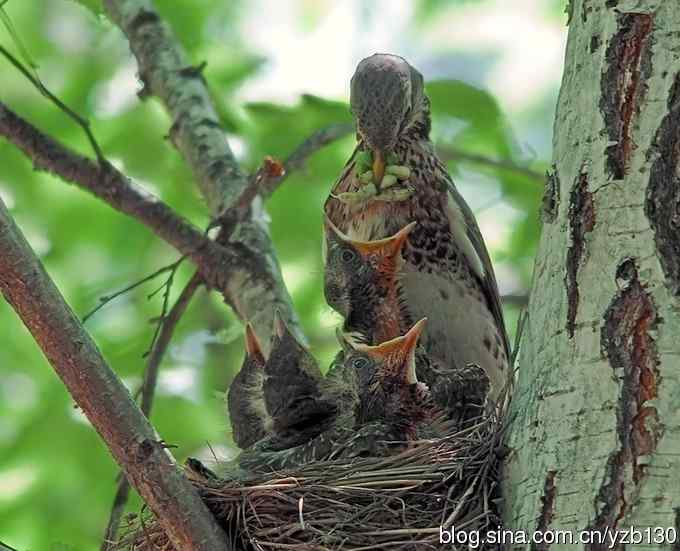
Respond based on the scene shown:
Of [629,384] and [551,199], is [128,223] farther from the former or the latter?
[629,384]

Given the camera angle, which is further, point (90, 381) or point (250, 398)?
point (250, 398)

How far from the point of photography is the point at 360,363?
3.58m

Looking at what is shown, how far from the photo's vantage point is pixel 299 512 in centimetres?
289

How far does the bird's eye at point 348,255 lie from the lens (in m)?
3.95

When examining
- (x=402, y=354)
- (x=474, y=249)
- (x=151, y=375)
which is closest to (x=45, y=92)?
(x=151, y=375)

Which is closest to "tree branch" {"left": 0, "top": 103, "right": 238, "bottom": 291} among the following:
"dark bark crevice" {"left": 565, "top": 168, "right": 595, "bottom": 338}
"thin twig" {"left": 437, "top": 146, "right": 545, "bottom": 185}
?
"thin twig" {"left": 437, "top": 146, "right": 545, "bottom": 185}

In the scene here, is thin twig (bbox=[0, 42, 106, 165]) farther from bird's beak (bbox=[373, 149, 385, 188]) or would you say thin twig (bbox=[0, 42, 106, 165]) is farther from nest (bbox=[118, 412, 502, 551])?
nest (bbox=[118, 412, 502, 551])

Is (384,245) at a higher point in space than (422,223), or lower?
lower

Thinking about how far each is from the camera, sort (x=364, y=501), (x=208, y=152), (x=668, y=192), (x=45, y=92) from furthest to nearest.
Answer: (x=208, y=152) → (x=45, y=92) → (x=364, y=501) → (x=668, y=192)

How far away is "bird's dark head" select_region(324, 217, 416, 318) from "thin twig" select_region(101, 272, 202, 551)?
63cm

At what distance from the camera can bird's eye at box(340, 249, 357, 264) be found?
3.95 metres

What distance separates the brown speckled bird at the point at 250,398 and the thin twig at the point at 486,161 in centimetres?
155

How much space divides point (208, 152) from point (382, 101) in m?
0.75

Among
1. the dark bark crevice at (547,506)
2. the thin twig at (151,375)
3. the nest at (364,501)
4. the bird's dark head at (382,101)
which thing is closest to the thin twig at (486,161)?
the bird's dark head at (382,101)
